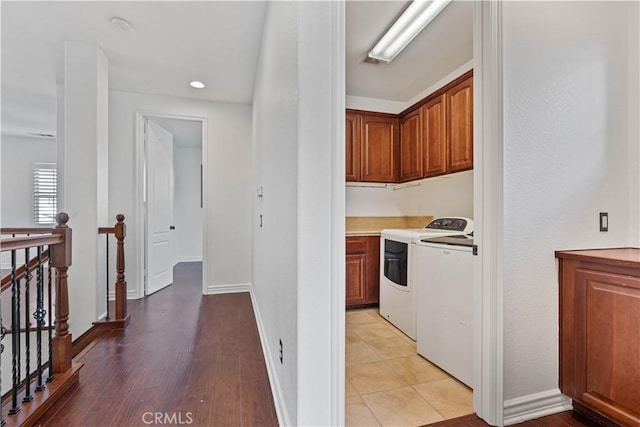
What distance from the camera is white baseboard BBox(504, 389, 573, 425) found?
4.88 ft

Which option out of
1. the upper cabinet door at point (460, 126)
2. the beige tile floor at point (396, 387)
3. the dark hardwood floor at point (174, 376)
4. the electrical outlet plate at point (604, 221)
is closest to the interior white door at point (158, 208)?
the dark hardwood floor at point (174, 376)

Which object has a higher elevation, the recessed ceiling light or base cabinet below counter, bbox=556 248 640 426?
the recessed ceiling light

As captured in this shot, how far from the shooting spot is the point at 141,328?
2.71 meters

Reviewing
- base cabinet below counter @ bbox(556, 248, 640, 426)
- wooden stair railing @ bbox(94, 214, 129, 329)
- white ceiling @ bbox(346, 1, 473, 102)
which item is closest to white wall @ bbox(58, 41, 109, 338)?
wooden stair railing @ bbox(94, 214, 129, 329)

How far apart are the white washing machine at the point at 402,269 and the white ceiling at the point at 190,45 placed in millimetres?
1557

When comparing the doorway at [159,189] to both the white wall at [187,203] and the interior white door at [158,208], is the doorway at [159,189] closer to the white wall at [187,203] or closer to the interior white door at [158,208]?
the interior white door at [158,208]

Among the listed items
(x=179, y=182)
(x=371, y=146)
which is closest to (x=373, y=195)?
(x=371, y=146)

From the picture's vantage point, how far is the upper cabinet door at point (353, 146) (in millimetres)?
3369

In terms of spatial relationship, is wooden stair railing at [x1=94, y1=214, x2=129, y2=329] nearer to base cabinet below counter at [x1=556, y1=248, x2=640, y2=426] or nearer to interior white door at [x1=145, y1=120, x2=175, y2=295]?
interior white door at [x1=145, y1=120, x2=175, y2=295]

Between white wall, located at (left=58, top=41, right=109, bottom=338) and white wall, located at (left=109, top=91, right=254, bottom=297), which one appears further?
white wall, located at (left=109, top=91, right=254, bottom=297)

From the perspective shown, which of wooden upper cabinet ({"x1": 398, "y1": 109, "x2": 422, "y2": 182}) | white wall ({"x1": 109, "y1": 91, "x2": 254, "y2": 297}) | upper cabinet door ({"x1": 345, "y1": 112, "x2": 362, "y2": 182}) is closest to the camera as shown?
wooden upper cabinet ({"x1": 398, "y1": 109, "x2": 422, "y2": 182})

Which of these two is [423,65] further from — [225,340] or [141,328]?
[141,328]

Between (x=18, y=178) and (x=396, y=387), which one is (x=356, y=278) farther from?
(x=18, y=178)

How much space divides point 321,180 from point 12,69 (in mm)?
4068
